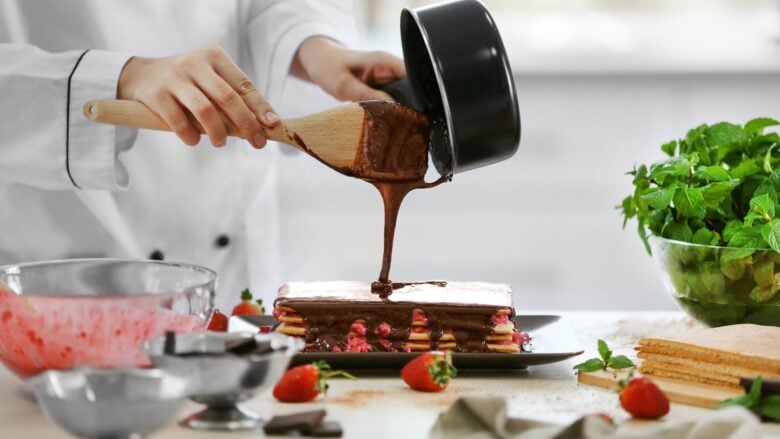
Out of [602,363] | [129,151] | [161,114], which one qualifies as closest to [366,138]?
[161,114]

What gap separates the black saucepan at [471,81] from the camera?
144 centimetres

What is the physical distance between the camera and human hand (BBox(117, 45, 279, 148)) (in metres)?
1.59

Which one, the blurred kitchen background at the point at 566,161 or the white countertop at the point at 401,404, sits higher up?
the blurred kitchen background at the point at 566,161

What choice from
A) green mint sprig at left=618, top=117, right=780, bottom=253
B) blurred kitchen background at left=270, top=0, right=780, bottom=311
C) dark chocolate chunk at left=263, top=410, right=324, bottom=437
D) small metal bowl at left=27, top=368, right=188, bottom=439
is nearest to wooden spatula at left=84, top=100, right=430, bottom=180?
green mint sprig at left=618, top=117, right=780, bottom=253

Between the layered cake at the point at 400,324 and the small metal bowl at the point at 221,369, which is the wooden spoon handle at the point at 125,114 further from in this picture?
the small metal bowl at the point at 221,369

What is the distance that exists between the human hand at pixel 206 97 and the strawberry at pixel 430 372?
434mm

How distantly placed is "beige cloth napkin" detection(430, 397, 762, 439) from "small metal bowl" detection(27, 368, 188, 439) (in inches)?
11.3

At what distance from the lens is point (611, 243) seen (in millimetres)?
3301

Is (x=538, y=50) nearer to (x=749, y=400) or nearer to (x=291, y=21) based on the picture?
(x=291, y=21)

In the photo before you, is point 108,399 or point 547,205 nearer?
point 108,399

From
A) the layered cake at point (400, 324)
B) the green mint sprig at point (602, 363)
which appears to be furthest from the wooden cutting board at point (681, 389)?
the layered cake at point (400, 324)

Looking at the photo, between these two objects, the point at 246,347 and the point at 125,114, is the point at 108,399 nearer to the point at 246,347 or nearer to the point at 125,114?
the point at 246,347

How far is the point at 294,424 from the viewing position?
3.73 feet

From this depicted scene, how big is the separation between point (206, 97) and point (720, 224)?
2.58 ft
